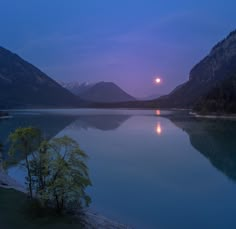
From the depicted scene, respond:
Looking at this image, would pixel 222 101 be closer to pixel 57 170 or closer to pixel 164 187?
pixel 164 187

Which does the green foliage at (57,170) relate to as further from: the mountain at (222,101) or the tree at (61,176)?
the mountain at (222,101)

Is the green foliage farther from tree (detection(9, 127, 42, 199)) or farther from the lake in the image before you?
the lake

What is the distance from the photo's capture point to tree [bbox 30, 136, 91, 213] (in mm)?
12008

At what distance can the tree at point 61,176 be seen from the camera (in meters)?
12.0

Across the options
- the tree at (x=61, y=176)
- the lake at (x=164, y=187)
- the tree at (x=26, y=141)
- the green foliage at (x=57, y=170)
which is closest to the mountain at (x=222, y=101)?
the lake at (x=164, y=187)

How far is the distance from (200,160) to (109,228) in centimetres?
1953

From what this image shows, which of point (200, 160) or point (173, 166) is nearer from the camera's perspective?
point (173, 166)

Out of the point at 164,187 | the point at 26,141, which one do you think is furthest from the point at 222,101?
the point at 26,141

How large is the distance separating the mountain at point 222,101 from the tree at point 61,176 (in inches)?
3467

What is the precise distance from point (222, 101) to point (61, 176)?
93502 millimetres

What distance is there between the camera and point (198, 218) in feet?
46.9

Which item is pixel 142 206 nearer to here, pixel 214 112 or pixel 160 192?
pixel 160 192

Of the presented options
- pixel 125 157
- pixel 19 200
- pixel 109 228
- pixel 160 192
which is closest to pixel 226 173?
pixel 160 192

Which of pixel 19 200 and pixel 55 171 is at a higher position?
pixel 55 171
